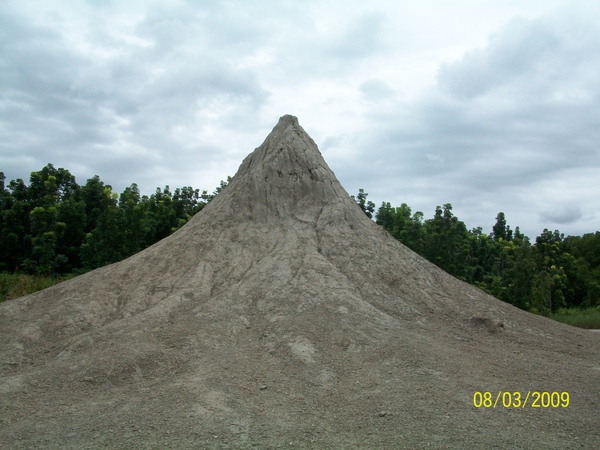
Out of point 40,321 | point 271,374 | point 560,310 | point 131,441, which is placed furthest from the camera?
point 560,310

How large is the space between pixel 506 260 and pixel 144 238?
67.5 feet

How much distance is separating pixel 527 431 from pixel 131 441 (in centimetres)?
548

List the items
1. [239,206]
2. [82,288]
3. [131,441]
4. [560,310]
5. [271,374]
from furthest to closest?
[560,310]
[239,206]
[82,288]
[271,374]
[131,441]

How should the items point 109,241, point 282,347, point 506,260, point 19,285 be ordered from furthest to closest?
point 506,260, point 109,241, point 19,285, point 282,347

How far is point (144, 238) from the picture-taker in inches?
1065

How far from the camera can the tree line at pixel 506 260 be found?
25.2 meters

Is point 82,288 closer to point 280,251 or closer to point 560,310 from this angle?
point 280,251

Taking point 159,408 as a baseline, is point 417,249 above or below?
above

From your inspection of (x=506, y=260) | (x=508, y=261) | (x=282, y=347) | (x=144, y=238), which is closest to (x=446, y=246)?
(x=508, y=261)

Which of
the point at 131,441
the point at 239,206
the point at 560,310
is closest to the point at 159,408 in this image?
the point at 131,441

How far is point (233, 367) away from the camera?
9.38 meters

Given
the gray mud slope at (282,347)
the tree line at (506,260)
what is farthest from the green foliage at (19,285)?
the tree line at (506,260)

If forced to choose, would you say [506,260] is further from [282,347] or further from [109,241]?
[282,347]

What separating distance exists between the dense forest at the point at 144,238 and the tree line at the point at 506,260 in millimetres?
54
